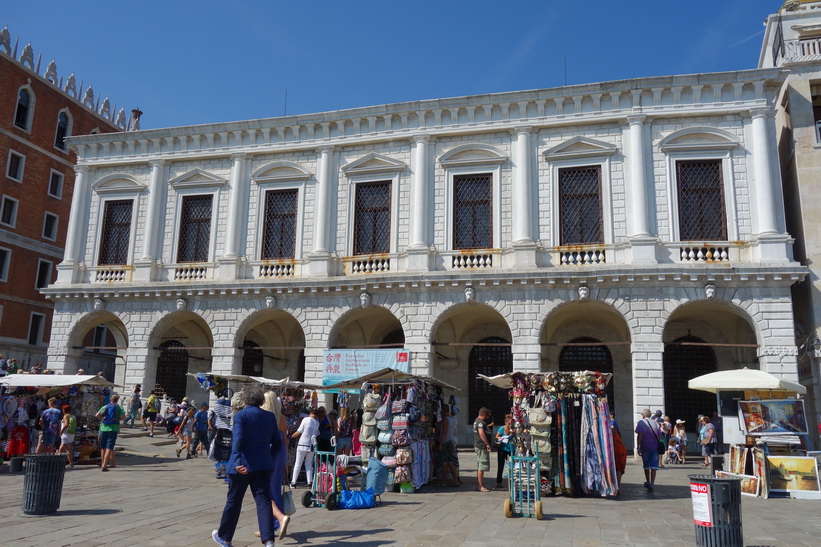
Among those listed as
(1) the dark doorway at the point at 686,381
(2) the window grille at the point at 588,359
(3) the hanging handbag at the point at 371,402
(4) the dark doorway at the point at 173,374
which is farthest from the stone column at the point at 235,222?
(1) the dark doorway at the point at 686,381

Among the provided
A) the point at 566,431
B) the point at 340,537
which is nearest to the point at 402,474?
the point at 566,431

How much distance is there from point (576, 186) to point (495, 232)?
315cm

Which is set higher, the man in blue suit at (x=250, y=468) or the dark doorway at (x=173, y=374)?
the dark doorway at (x=173, y=374)

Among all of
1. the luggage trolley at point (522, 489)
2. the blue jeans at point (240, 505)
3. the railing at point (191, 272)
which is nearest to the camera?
the blue jeans at point (240, 505)

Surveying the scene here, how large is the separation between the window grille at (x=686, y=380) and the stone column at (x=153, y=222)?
64.2 feet

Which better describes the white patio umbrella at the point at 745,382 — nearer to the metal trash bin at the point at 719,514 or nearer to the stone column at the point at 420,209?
the metal trash bin at the point at 719,514

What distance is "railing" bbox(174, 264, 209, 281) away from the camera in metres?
25.0

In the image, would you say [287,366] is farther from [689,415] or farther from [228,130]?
[689,415]

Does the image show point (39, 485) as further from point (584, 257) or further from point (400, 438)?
point (584, 257)

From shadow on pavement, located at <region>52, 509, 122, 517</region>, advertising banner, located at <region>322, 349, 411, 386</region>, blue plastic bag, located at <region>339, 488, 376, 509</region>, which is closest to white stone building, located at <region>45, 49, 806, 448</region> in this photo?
advertising banner, located at <region>322, 349, 411, 386</region>

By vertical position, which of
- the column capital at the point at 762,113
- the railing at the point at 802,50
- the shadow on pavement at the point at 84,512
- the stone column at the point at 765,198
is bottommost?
the shadow on pavement at the point at 84,512

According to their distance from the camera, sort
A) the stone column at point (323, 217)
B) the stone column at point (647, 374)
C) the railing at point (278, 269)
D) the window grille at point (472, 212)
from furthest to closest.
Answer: the railing at point (278, 269) < the stone column at point (323, 217) < the window grille at point (472, 212) < the stone column at point (647, 374)

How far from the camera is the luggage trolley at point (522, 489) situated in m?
9.83

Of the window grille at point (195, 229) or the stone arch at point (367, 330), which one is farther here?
the window grille at point (195, 229)
